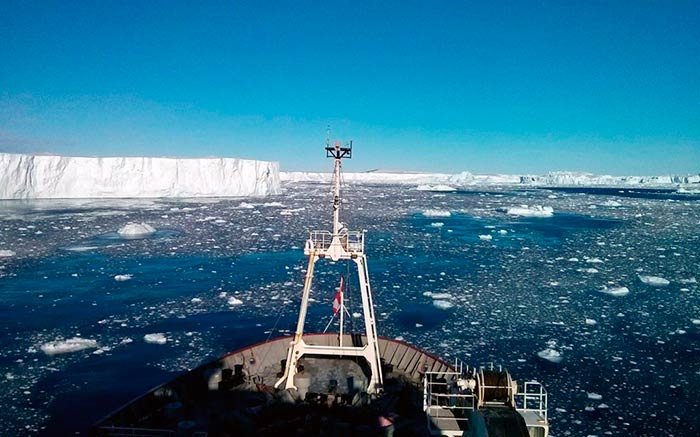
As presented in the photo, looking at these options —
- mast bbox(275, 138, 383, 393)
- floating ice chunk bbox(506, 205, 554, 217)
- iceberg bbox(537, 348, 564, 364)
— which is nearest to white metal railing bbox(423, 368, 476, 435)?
mast bbox(275, 138, 383, 393)

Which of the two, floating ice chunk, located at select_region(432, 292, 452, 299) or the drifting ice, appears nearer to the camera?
floating ice chunk, located at select_region(432, 292, 452, 299)

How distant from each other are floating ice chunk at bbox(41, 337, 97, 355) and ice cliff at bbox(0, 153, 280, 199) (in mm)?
50237

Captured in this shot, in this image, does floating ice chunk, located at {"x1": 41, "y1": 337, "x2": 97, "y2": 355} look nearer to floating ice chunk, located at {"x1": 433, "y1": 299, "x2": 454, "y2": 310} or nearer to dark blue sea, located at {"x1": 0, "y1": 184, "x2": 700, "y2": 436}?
dark blue sea, located at {"x1": 0, "y1": 184, "x2": 700, "y2": 436}

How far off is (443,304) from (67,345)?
11499 millimetres

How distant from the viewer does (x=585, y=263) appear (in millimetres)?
23453

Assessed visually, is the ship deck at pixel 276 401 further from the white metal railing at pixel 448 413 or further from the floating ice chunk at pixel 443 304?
the floating ice chunk at pixel 443 304

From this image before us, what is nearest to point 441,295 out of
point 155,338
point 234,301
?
point 234,301

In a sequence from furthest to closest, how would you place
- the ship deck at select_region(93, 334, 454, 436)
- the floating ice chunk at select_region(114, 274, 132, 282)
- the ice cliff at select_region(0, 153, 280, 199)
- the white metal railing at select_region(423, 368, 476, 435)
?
the ice cliff at select_region(0, 153, 280, 199)
the floating ice chunk at select_region(114, 274, 132, 282)
the ship deck at select_region(93, 334, 454, 436)
the white metal railing at select_region(423, 368, 476, 435)

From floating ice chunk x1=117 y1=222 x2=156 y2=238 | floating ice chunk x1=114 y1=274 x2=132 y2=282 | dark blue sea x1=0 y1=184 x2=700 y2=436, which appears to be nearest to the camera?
dark blue sea x1=0 y1=184 x2=700 y2=436

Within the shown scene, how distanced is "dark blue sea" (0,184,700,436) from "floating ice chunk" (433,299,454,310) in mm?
71

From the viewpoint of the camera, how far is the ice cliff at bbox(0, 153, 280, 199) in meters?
54.9

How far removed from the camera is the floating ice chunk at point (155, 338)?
42.8ft

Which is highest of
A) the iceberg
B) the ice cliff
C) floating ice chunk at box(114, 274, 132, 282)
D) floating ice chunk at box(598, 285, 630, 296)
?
the ice cliff

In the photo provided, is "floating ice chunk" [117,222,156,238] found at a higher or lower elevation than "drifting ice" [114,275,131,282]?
higher
